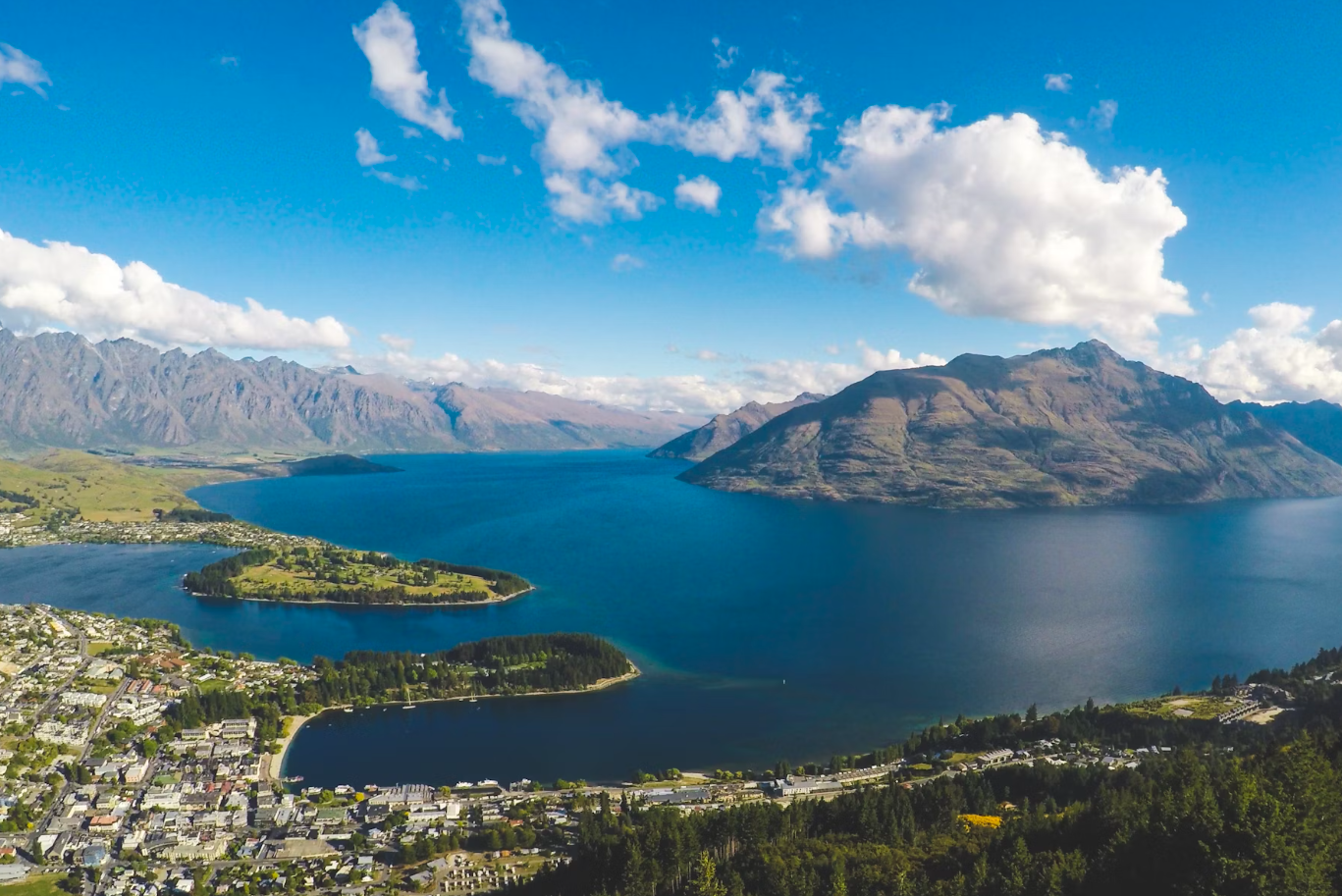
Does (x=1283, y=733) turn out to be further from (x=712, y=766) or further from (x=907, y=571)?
(x=907, y=571)

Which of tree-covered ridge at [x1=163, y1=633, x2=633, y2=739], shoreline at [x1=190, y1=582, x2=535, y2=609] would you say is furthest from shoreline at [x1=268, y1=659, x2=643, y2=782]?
shoreline at [x1=190, y1=582, x2=535, y2=609]

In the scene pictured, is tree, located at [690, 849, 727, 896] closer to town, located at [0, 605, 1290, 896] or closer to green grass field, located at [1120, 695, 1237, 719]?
town, located at [0, 605, 1290, 896]

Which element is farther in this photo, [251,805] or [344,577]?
[344,577]

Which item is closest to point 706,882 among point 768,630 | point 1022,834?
point 1022,834

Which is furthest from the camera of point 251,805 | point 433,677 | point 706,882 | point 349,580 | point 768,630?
point 349,580

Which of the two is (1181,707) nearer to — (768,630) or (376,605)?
(768,630)

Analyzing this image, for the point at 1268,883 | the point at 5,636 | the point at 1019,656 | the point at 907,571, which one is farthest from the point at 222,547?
the point at 1268,883

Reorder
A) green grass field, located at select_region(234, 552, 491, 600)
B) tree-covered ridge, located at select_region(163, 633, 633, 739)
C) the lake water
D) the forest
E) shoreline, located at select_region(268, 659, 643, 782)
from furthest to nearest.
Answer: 1. green grass field, located at select_region(234, 552, 491, 600)
2. tree-covered ridge, located at select_region(163, 633, 633, 739)
3. the lake water
4. shoreline, located at select_region(268, 659, 643, 782)
5. the forest

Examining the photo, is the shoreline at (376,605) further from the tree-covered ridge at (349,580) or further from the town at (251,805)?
the town at (251,805)
